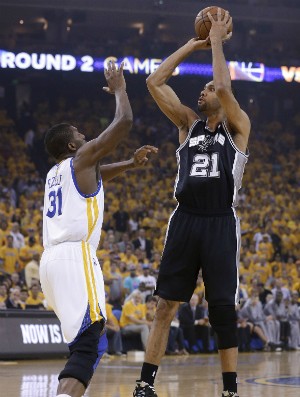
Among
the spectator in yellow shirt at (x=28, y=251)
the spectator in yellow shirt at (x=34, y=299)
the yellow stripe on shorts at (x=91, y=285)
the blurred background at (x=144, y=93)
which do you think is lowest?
the spectator in yellow shirt at (x=34, y=299)

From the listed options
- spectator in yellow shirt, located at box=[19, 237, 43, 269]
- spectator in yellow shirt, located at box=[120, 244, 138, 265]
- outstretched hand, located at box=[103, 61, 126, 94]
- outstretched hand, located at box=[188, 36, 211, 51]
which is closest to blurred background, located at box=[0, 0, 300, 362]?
spectator in yellow shirt, located at box=[120, 244, 138, 265]

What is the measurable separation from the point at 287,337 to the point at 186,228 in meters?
12.2

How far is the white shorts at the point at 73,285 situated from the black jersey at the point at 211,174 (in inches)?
48.9

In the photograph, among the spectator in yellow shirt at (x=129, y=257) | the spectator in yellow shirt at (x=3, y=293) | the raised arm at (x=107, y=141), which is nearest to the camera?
the raised arm at (x=107, y=141)

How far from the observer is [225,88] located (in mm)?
6660

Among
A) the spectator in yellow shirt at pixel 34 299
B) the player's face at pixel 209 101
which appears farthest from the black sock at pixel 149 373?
the spectator in yellow shirt at pixel 34 299

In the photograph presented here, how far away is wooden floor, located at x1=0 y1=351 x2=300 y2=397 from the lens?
8.70 m

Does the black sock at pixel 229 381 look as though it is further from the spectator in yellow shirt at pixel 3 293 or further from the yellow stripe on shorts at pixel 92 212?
the spectator in yellow shirt at pixel 3 293

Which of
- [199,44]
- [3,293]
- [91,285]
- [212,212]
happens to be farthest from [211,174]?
[3,293]

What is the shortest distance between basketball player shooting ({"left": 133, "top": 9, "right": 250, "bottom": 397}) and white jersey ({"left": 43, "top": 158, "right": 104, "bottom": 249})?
104 centimetres

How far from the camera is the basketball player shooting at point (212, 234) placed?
6598 millimetres

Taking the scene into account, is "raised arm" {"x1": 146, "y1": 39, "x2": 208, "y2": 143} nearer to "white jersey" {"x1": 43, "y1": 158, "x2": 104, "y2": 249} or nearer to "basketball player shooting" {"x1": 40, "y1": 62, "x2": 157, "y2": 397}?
"basketball player shooting" {"x1": 40, "y1": 62, "x2": 157, "y2": 397}

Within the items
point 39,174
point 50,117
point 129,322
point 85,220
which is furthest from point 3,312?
point 50,117

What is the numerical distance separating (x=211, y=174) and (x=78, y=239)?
54.0 inches
